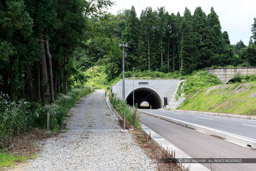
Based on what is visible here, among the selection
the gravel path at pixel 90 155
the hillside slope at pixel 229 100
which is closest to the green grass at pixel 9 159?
the gravel path at pixel 90 155

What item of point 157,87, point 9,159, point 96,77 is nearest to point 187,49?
point 157,87

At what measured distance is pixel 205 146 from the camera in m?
7.48

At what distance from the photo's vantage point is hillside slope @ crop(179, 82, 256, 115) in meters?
20.9

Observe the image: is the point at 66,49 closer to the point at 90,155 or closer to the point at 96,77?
the point at 90,155

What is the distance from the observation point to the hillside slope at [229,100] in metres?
20.9

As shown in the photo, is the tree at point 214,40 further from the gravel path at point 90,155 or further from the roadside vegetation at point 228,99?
the gravel path at point 90,155

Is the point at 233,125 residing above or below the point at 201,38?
below

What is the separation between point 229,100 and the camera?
81.7ft

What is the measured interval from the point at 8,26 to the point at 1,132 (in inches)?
157

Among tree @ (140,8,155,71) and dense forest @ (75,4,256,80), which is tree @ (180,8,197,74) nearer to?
dense forest @ (75,4,256,80)

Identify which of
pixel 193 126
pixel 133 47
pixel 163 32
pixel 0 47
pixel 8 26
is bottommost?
pixel 193 126

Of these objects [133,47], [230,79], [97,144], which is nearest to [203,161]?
[97,144]

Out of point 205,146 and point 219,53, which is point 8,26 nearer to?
point 205,146

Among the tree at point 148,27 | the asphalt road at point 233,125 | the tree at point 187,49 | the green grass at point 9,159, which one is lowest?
the asphalt road at point 233,125
